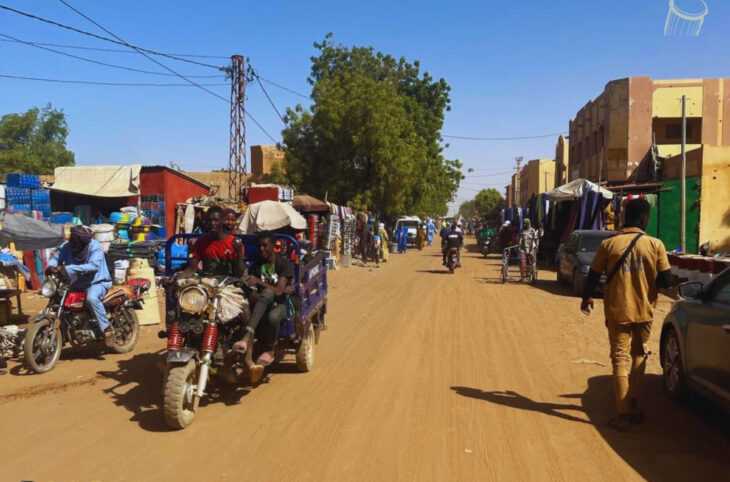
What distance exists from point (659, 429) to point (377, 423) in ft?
8.22

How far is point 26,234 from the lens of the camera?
977 cm

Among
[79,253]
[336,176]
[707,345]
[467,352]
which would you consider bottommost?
[467,352]

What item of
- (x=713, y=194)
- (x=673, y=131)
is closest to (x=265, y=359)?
(x=713, y=194)

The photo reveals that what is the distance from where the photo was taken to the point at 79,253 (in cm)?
774

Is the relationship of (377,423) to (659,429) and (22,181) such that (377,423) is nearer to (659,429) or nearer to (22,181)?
(659,429)

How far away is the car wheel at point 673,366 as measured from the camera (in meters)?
5.86

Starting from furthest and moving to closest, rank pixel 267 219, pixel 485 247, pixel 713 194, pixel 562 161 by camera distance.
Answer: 1. pixel 562 161
2. pixel 485 247
3. pixel 713 194
4. pixel 267 219

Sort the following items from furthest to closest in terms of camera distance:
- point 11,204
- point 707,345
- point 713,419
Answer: point 11,204, point 713,419, point 707,345

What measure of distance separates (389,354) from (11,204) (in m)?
13.1

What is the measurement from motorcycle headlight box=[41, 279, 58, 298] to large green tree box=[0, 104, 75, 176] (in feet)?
131

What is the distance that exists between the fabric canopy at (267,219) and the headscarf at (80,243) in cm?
1018

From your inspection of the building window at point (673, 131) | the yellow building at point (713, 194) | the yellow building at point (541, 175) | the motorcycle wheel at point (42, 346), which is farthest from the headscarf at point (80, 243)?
the yellow building at point (541, 175)

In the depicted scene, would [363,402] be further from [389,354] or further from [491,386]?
[389,354]

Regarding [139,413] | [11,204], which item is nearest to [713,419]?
[139,413]
